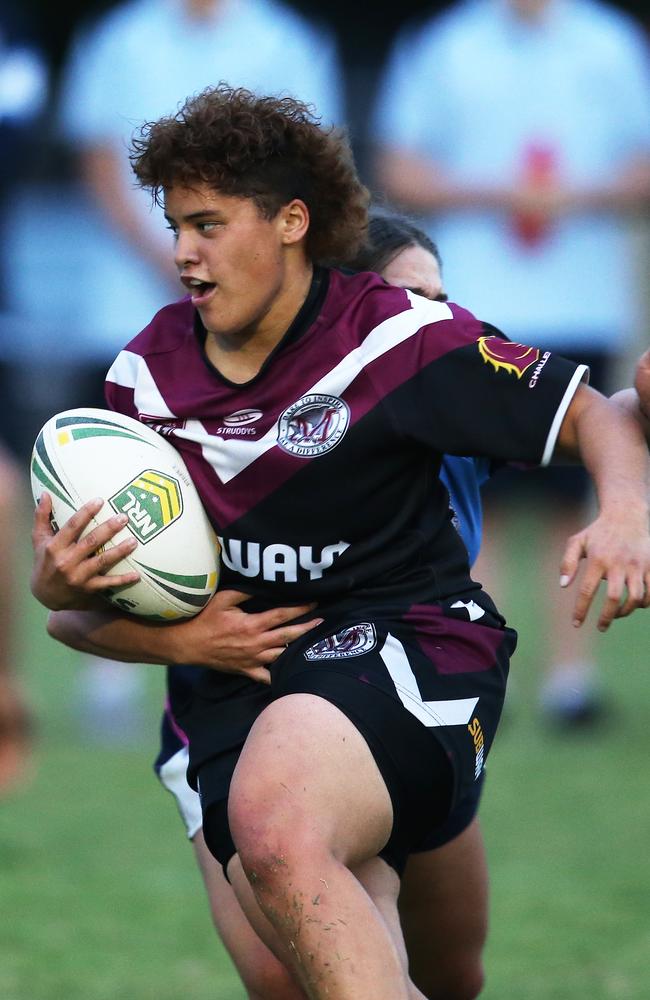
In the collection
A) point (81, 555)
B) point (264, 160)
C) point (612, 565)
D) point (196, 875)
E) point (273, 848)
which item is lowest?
point (196, 875)

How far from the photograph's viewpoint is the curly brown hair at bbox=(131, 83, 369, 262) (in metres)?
3.19

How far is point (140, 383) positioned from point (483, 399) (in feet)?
2.36

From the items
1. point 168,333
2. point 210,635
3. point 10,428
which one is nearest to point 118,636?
point 210,635

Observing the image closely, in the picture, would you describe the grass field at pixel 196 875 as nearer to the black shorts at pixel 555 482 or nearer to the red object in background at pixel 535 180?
the black shorts at pixel 555 482

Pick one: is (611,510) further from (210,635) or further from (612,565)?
(210,635)

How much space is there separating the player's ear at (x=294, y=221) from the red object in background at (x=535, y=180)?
381cm

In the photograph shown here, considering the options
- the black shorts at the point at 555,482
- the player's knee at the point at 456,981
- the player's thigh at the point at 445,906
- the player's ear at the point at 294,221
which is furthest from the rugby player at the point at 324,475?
the black shorts at the point at 555,482

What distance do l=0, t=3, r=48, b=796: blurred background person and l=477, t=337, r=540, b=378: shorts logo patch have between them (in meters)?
2.83

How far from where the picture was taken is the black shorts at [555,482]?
22.6 ft

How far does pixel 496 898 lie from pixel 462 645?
77.2 inches

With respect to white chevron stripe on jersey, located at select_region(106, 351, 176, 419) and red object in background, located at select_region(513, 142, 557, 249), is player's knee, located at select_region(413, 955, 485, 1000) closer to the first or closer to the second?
white chevron stripe on jersey, located at select_region(106, 351, 176, 419)

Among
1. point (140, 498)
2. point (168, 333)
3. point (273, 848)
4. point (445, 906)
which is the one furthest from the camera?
point (445, 906)

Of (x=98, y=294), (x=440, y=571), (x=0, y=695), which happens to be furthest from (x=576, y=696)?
(x=440, y=571)

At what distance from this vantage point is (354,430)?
312 cm
